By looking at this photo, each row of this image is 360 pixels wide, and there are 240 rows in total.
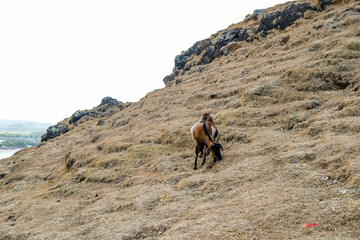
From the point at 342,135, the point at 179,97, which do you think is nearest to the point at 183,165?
the point at 342,135

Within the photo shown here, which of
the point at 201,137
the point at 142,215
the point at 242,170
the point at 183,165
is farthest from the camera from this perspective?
the point at 183,165

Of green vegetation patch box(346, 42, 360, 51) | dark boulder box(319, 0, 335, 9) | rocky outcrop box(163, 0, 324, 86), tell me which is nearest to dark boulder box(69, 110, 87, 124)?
rocky outcrop box(163, 0, 324, 86)

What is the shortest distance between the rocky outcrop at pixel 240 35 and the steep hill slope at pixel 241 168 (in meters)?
5.24

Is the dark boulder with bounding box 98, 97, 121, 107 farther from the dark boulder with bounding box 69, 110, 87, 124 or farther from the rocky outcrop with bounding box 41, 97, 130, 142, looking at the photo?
the dark boulder with bounding box 69, 110, 87, 124

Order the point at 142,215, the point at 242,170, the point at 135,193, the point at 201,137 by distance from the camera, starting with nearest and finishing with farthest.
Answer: the point at 142,215, the point at 242,170, the point at 135,193, the point at 201,137

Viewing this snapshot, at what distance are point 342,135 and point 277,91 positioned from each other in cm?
941

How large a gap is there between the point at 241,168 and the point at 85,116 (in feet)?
188

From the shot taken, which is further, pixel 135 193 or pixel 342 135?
pixel 135 193

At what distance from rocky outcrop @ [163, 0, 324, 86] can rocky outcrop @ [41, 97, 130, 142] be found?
15963mm

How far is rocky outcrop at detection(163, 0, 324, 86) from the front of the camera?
3831 cm

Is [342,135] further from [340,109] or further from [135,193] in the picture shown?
[135,193]

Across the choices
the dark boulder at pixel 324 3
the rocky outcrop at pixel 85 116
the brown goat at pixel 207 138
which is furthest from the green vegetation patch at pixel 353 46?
the rocky outcrop at pixel 85 116

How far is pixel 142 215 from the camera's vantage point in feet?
38.1

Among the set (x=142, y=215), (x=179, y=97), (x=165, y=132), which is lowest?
(x=142, y=215)
